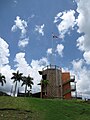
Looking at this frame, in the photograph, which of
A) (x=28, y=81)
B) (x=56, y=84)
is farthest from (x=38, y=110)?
(x=28, y=81)

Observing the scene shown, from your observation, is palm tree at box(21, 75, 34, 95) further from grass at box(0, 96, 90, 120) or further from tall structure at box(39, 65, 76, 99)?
grass at box(0, 96, 90, 120)

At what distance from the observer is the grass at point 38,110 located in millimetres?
36656

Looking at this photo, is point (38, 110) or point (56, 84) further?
point (56, 84)

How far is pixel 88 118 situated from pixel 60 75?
35.4 meters

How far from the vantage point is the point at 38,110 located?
40594mm

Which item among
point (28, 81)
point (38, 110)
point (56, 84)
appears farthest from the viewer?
point (28, 81)

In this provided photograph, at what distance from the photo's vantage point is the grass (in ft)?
120

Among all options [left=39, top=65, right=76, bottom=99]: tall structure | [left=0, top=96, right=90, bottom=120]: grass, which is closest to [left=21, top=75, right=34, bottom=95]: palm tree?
[left=39, top=65, right=76, bottom=99]: tall structure

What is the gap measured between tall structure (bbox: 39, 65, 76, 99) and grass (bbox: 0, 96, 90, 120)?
24140 mm

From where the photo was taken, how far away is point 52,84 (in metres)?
72.5

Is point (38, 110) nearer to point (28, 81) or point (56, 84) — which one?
point (56, 84)

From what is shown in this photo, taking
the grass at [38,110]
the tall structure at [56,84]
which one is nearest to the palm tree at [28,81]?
the tall structure at [56,84]

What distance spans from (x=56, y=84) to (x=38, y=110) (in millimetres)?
31798

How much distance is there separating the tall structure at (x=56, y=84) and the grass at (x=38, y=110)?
2414 cm
